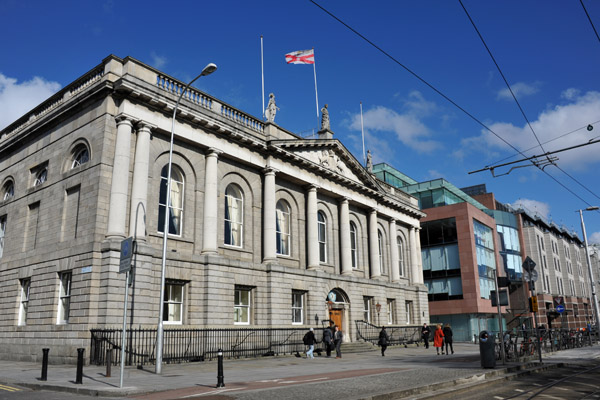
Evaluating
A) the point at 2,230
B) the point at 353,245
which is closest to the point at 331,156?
the point at 353,245

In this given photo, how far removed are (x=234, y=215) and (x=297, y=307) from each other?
6938 mm

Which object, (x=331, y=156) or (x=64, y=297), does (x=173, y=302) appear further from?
(x=331, y=156)

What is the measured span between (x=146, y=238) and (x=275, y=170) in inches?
392

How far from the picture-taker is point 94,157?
21.9 metres

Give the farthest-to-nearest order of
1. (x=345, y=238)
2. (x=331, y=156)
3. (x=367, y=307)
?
(x=367, y=307) → (x=331, y=156) → (x=345, y=238)

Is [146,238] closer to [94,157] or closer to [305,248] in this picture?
[94,157]

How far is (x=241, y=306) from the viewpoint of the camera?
86.5 ft

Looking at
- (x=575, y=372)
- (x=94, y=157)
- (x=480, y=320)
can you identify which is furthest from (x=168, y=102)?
(x=480, y=320)

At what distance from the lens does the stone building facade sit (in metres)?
21.0

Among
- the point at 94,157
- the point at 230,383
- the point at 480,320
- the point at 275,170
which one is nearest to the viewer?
the point at 230,383

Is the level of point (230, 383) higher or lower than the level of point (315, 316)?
lower

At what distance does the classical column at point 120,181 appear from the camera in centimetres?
2077

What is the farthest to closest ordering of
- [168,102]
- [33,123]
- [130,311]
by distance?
[33,123]
[168,102]
[130,311]

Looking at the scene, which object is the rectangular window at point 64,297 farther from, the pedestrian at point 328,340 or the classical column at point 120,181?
the pedestrian at point 328,340
